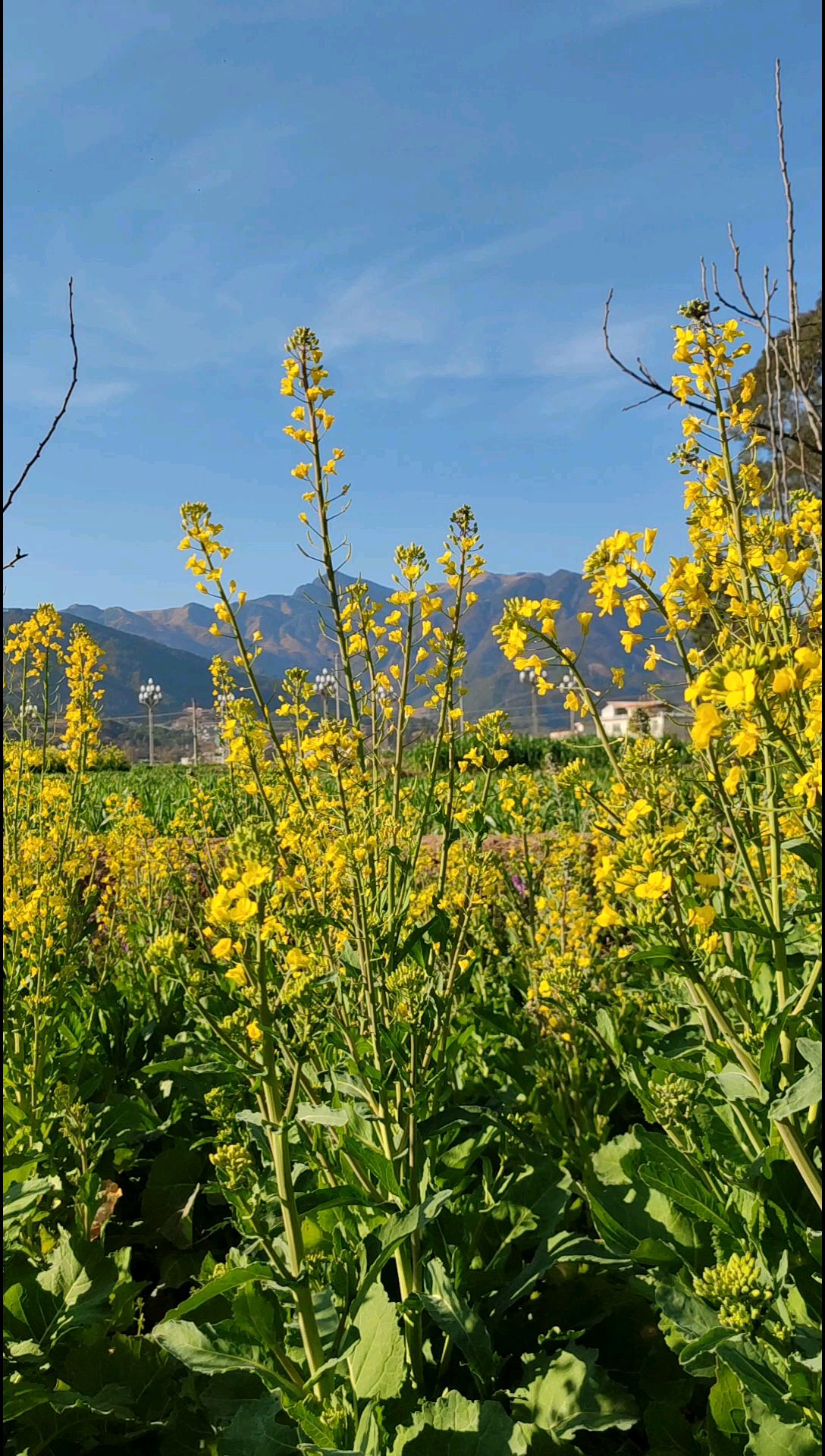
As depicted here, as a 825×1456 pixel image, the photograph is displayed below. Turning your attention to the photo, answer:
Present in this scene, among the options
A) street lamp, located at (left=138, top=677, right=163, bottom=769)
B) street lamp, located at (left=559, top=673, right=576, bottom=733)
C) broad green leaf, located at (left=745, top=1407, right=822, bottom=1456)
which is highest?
street lamp, located at (left=138, top=677, right=163, bottom=769)

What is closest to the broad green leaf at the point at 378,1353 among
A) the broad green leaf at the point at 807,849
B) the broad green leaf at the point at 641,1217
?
the broad green leaf at the point at 641,1217

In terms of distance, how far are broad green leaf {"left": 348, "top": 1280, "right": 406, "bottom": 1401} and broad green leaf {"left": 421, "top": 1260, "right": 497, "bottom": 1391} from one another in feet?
0.35

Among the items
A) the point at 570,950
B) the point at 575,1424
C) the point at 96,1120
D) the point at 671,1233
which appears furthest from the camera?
the point at 570,950

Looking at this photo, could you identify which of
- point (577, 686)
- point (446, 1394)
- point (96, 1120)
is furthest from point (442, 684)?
point (96, 1120)

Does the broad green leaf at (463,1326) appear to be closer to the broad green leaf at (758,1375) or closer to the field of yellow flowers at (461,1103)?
the field of yellow flowers at (461,1103)

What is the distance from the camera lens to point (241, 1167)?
202 centimetres

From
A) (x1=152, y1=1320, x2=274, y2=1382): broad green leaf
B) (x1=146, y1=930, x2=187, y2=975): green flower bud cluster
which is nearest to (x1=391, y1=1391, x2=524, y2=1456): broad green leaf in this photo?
(x1=152, y1=1320, x2=274, y2=1382): broad green leaf

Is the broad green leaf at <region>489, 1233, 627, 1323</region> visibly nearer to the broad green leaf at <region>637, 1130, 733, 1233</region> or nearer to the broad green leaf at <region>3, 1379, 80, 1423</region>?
the broad green leaf at <region>637, 1130, 733, 1233</region>

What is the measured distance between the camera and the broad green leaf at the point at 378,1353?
6.44 feet

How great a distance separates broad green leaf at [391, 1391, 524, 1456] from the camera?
5.83 ft

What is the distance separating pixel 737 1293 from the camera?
1623mm

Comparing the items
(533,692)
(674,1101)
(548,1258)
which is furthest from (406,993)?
(533,692)

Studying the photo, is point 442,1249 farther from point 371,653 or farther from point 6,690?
point 6,690

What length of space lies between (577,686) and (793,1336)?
1306mm
